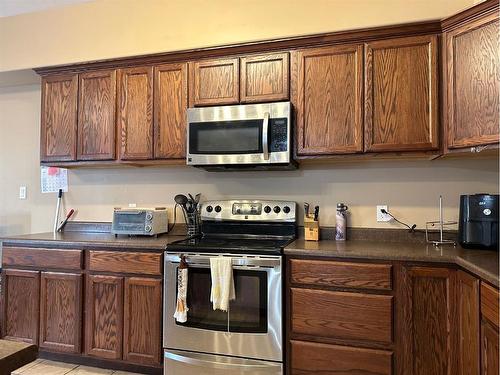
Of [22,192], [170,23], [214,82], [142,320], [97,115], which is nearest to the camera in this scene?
[142,320]

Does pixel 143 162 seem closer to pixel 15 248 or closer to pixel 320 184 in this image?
pixel 15 248

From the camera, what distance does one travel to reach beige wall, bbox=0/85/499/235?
2.38 m

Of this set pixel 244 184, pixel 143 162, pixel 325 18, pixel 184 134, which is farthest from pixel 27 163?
pixel 325 18

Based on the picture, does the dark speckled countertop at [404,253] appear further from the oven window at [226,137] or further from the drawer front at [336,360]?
the oven window at [226,137]

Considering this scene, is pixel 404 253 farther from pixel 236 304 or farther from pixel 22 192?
pixel 22 192

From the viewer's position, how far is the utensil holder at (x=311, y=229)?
242cm

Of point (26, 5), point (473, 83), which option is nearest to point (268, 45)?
point (473, 83)

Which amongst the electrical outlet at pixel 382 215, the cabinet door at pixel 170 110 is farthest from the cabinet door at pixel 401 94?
the cabinet door at pixel 170 110

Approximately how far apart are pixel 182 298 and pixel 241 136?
1142 mm

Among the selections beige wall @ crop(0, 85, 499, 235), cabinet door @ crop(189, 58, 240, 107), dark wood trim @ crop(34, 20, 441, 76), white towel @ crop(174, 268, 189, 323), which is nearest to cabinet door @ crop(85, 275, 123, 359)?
white towel @ crop(174, 268, 189, 323)

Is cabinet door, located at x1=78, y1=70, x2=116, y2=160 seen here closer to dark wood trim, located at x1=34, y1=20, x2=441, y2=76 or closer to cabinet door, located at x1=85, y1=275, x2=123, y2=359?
dark wood trim, located at x1=34, y1=20, x2=441, y2=76

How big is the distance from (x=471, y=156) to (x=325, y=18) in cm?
133

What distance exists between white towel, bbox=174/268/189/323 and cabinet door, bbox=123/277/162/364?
190 mm

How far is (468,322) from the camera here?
1.66 m
